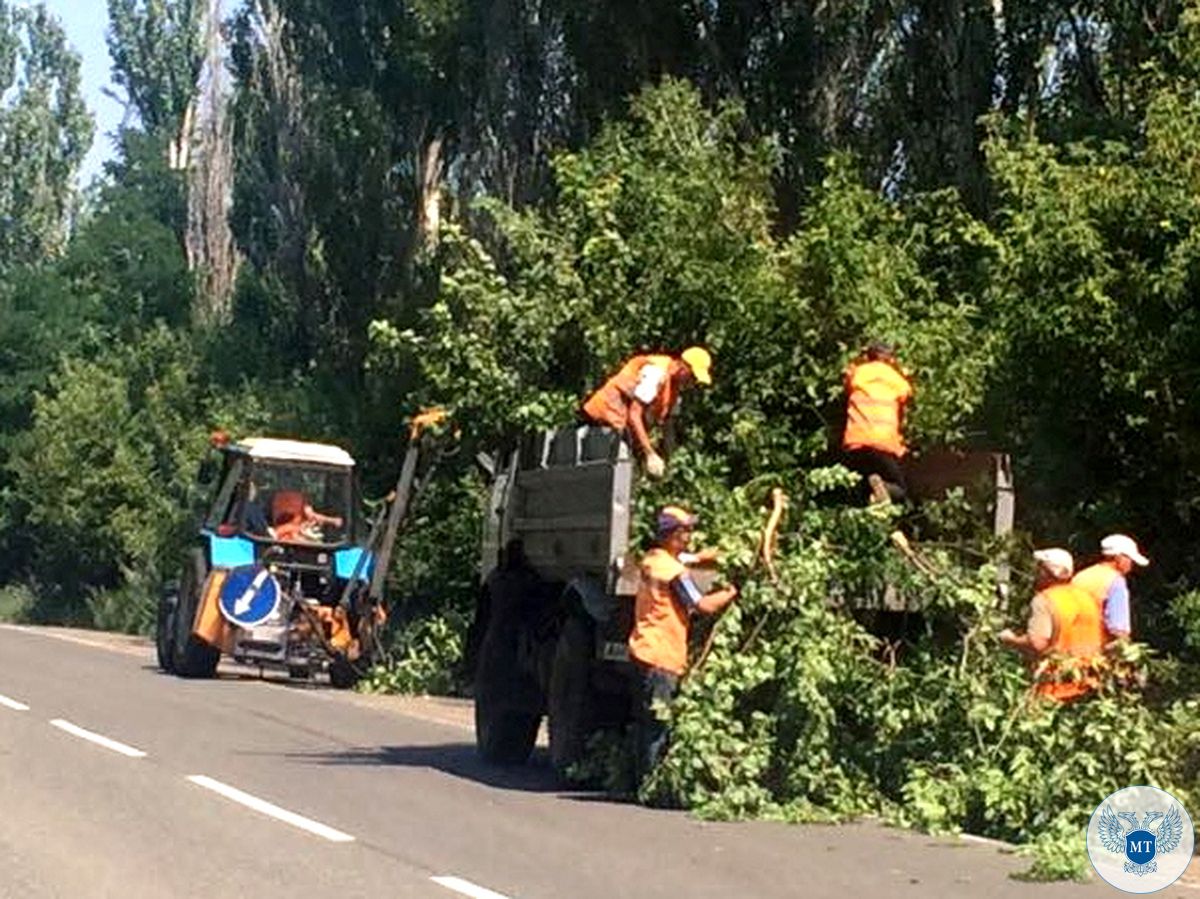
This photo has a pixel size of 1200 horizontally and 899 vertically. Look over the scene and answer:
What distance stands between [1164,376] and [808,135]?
42.4 ft

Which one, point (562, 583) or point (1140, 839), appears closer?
point (1140, 839)

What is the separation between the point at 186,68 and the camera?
217 feet

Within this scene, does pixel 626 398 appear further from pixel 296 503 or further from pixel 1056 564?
pixel 296 503

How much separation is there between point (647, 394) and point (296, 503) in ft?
40.6

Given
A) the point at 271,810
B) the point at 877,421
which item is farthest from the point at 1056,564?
the point at 271,810

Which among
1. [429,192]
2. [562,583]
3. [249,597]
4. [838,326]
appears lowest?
[562,583]

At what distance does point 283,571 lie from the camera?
26.2 m

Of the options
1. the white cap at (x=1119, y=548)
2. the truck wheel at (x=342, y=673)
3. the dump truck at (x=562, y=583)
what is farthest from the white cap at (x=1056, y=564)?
the truck wheel at (x=342, y=673)

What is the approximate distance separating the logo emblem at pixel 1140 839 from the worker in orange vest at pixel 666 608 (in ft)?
8.98

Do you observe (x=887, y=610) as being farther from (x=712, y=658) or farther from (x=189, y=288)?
(x=189, y=288)

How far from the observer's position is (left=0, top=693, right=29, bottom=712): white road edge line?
19.9 meters

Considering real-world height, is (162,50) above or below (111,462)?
above

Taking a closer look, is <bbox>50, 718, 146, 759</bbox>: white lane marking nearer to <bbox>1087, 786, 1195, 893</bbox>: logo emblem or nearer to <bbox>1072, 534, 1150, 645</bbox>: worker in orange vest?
<bbox>1072, 534, 1150, 645</bbox>: worker in orange vest

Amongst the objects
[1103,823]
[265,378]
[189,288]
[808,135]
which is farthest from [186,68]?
[1103,823]
